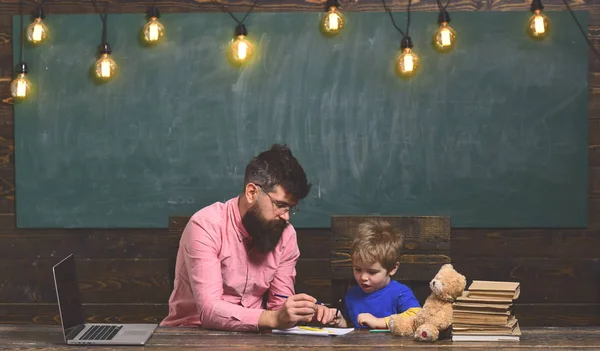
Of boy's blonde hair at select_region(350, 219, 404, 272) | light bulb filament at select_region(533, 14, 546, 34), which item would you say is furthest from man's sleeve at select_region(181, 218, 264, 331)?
light bulb filament at select_region(533, 14, 546, 34)

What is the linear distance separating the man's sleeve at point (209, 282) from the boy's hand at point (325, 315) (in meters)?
0.21

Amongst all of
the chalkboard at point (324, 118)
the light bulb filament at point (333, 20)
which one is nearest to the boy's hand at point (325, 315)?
the chalkboard at point (324, 118)

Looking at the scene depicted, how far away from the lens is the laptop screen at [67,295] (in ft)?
7.94

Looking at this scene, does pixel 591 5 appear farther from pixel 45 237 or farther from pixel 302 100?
pixel 45 237

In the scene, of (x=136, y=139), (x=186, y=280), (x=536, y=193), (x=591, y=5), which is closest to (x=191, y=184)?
(x=136, y=139)

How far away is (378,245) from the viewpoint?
3051mm

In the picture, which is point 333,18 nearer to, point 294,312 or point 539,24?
point 539,24

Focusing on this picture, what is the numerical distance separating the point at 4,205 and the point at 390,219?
7.23ft

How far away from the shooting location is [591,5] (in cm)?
424

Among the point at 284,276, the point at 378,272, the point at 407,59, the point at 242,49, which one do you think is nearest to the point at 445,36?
the point at 407,59

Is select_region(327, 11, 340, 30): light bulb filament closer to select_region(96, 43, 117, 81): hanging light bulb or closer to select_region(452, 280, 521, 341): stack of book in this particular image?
select_region(96, 43, 117, 81): hanging light bulb

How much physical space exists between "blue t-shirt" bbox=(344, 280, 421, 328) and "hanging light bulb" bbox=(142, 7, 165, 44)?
179 centimetres

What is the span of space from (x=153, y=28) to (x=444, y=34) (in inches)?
56.3

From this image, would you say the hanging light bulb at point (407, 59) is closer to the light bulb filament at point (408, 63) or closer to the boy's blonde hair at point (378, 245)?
the light bulb filament at point (408, 63)
